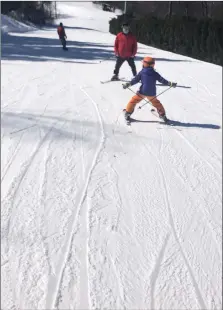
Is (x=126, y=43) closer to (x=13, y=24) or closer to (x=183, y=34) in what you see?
(x=183, y=34)

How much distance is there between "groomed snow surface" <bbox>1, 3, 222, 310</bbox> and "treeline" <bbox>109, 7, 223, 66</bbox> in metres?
0.18

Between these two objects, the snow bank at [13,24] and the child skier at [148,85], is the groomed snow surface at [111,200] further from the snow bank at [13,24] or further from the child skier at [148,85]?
the snow bank at [13,24]

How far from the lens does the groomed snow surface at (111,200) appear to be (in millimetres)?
1734

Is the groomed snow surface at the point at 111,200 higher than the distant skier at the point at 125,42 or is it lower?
lower

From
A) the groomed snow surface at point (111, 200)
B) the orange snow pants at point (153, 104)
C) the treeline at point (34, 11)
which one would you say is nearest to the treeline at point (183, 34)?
the groomed snow surface at point (111, 200)

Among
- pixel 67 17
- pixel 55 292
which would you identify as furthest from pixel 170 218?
pixel 67 17

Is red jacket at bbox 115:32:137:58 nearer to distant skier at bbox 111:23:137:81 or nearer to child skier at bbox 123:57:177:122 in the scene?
distant skier at bbox 111:23:137:81

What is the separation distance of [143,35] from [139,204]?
1.06 m

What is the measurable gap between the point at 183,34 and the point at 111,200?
43.1 inches

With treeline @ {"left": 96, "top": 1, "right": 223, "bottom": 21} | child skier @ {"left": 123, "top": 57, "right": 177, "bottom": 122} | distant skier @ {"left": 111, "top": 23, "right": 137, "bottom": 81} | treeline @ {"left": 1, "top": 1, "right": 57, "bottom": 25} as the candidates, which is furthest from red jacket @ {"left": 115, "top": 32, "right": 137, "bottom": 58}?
treeline @ {"left": 1, "top": 1, "right": 57, "bottom": 25}

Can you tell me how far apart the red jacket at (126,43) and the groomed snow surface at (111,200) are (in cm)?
9

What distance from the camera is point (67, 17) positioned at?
3.68 metres

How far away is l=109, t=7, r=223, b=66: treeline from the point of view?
88.5 inches

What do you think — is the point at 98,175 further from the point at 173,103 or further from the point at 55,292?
the point at 173,103
